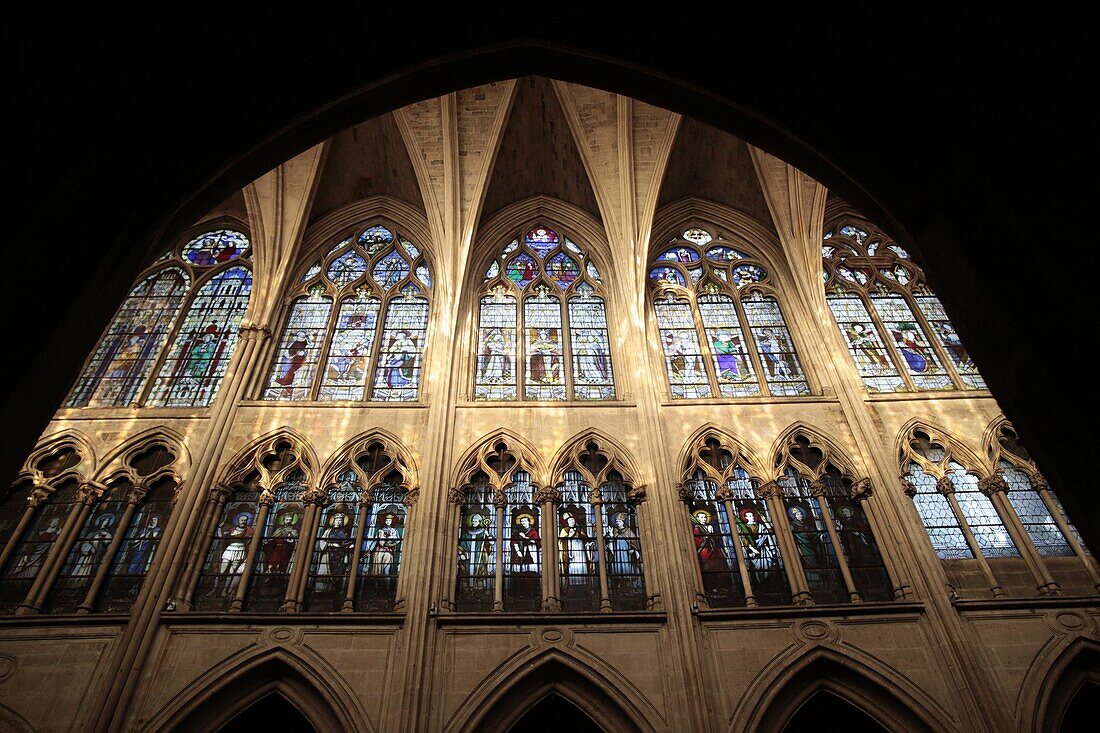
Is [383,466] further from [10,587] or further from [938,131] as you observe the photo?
[938,131]

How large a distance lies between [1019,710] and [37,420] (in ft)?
29.4

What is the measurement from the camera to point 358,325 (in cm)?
1255

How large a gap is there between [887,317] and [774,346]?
2265mm

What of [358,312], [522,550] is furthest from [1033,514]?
[358,312]

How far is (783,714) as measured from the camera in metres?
7.86

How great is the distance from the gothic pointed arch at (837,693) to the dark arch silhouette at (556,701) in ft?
3.87

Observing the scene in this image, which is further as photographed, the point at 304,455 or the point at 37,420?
the point at 304,455

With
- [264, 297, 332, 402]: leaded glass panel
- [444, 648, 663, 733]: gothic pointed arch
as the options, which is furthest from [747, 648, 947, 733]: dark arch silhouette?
[264, 297, 332, 402]: leaded glass panel

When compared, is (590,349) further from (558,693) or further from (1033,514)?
(1033,514)

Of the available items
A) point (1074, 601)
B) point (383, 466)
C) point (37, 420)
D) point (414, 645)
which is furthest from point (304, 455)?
point (1074, 601)

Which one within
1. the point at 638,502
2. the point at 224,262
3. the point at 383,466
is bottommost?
the point at 638,502

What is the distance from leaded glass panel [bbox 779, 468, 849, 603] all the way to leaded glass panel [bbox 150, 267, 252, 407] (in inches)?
331

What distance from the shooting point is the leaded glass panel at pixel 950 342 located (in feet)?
37.6

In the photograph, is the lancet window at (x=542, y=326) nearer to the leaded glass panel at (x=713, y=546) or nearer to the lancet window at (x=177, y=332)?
the leaded glass panel at (x=713, y=546)
